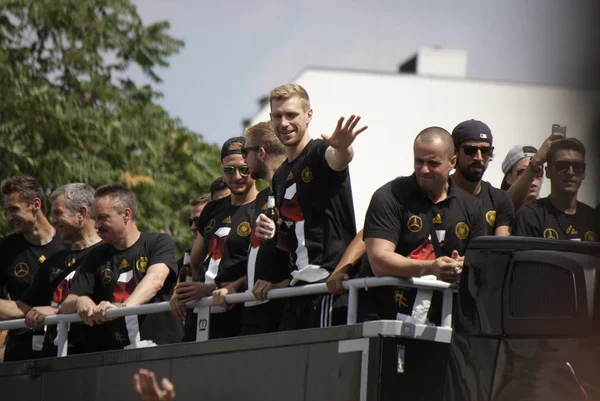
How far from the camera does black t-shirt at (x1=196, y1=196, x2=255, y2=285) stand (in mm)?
7305

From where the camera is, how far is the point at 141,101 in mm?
20562

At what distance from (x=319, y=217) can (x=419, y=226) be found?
80cm

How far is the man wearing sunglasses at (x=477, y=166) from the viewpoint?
6.59 meters

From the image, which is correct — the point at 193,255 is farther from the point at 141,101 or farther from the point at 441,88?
the point at 441,88

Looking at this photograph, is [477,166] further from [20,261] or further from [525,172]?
[20,261]

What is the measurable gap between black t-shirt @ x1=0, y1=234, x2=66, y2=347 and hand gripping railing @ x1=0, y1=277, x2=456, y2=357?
65cm

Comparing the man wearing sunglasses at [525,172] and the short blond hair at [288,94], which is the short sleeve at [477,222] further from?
the short blond hair at [288,94]

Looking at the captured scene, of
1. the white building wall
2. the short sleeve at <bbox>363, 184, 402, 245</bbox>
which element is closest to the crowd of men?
the short sleeve at <bbox>363, 184, 402, 245</bbox>

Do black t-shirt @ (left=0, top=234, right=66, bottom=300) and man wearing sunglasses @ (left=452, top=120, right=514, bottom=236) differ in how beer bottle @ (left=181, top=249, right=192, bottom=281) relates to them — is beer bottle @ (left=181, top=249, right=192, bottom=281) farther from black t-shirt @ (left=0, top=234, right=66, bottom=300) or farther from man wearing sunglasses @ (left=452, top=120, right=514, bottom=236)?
man wearing sunglasses @ (left=452, top=120, right=514, bottom=236)

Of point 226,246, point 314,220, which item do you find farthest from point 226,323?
point 314,220

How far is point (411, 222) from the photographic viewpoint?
18.0ft

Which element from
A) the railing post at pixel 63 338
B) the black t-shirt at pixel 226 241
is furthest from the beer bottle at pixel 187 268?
the railing post at pixel 63 338

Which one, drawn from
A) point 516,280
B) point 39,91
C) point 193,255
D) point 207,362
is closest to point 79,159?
point 39,91

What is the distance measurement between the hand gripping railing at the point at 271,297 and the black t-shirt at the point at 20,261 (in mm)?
645
